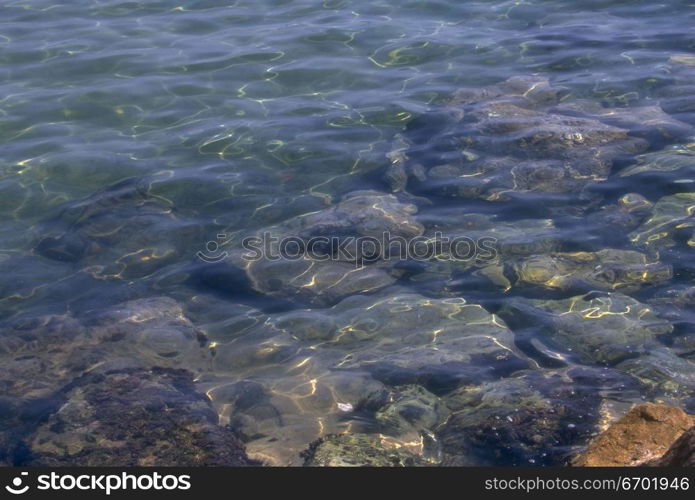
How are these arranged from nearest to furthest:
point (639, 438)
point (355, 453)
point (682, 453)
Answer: point (682, 453), point (639, 438), point (355, 453)

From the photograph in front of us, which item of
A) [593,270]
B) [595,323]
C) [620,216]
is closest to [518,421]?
[595,323]

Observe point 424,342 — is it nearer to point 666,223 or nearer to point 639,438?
point 639,438

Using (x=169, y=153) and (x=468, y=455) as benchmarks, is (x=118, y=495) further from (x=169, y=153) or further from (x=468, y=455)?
(x=169, y=153)

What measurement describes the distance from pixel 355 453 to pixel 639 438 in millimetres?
1685

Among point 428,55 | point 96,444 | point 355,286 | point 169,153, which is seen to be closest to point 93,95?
point 169,153

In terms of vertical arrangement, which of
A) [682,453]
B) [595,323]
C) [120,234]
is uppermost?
[682,453]

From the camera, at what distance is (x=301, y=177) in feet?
27.8

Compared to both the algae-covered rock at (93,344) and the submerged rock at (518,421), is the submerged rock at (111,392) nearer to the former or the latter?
the algae-covered rock at (93,344)

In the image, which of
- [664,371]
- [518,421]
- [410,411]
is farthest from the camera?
[664,371]

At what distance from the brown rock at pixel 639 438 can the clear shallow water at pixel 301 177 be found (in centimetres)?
69

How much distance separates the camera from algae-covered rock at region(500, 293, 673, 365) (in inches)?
236

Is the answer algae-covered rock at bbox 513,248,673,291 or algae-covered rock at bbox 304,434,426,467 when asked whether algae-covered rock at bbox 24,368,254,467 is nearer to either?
algae-covered rock at bbox 304,434,426,467

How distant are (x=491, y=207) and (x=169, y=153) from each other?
3.48 m

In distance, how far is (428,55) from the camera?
11023mm
